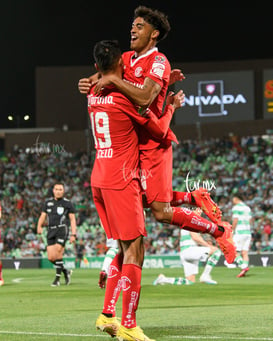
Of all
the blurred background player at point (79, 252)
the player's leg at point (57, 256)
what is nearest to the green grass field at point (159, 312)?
the player's leg at point (57, 256)

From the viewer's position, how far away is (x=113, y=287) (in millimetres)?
7617

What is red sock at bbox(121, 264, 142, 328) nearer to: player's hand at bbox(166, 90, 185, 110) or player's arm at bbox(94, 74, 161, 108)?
player's arm at bbox(94, 74, 161, 108)

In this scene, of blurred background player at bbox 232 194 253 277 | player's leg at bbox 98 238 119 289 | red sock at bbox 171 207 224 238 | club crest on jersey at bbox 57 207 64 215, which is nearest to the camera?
red sock at bbox 171 207 224 238

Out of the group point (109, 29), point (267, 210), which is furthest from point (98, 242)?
point (109, 29)

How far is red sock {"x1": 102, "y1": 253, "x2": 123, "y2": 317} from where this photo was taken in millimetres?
7520

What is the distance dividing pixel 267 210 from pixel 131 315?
26.1 meters

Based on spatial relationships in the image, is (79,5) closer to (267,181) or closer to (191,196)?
(267,181)

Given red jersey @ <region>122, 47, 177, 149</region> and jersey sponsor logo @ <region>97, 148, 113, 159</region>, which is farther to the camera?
red jersey @ <region>122, 47, 177, 149</region>

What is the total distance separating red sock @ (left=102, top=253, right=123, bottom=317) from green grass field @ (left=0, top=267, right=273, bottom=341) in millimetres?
263

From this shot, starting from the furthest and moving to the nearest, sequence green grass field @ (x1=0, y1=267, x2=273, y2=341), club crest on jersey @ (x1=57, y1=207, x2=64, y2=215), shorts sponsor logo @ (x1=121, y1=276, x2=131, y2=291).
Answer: club crest on jersey @ (x1=57, y1=207, x2=64, y2=215)
green grass field @ (x1=0, y1=267, x2=273, y2=341)
shorts sponsor logo @ (x1=121, y1=276, x2=131, y2=291)

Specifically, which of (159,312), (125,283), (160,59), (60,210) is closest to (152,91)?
(160,59)

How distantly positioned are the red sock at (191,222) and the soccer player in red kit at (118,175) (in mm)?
811

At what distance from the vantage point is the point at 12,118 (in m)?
54.1

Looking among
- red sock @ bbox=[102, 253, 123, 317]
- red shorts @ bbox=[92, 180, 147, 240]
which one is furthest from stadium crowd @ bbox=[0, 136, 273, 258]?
red shorts @ bbox=[92, 180, 147, 240]
